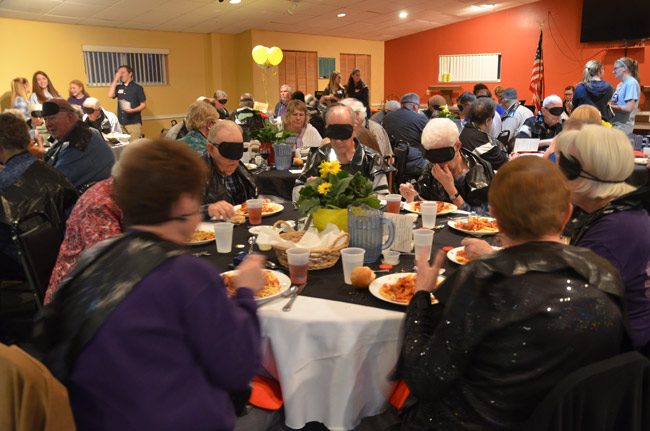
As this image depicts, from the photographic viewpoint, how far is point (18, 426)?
1056 millimetres

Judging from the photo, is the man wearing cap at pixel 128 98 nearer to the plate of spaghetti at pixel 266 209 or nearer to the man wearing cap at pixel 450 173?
the plate of spaghetti at pixel 266 209

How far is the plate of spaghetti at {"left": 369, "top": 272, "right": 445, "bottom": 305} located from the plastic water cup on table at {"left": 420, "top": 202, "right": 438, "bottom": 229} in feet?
2.09

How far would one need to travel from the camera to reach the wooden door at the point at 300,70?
13203 mm

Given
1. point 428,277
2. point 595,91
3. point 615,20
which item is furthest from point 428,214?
point 615,20

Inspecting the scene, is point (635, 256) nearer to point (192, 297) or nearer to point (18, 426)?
point (192, 297)

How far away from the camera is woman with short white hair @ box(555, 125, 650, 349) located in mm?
1636

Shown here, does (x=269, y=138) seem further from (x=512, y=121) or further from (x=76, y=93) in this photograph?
(x=76, y=93)

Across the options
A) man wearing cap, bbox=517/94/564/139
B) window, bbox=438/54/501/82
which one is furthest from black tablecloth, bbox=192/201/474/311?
window, bbox=438/54/501/82

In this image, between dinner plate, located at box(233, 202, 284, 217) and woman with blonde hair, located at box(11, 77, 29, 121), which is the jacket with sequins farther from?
woman with blonde hair, located at box(11, 77, 29, 121)

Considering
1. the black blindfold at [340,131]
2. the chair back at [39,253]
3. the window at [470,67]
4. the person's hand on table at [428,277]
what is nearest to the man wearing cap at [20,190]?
the chair back at [39,253]

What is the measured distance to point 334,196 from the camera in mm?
2115

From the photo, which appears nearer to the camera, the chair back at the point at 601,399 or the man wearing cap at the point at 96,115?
the chair back at the point at 601,399

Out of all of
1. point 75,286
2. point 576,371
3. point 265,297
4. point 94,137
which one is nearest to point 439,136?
point 265,297

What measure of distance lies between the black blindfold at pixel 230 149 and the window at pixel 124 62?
914cm
